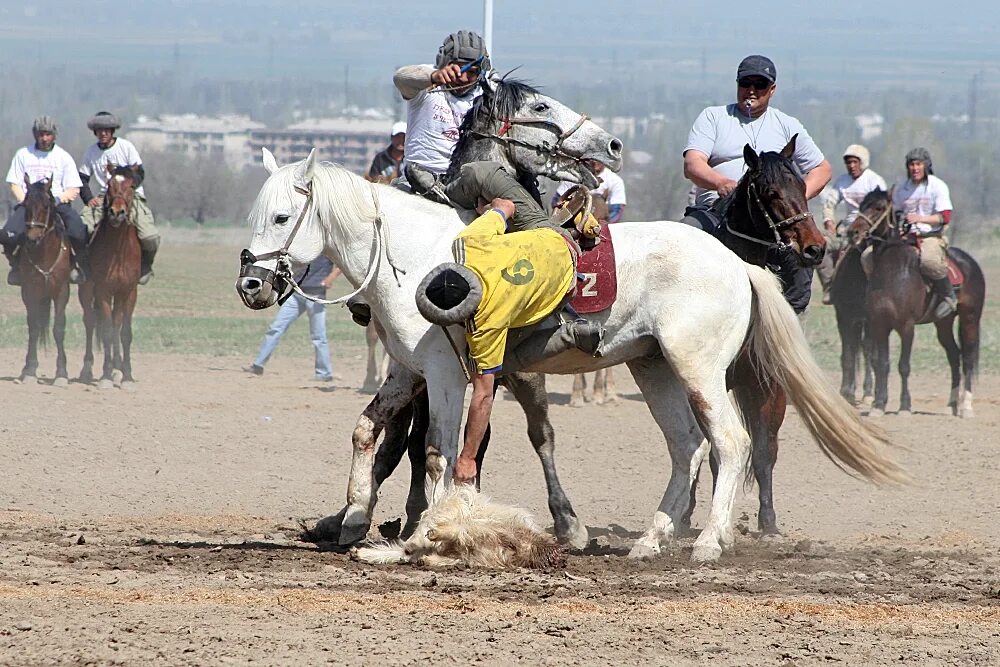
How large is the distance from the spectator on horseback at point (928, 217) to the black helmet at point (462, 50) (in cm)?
812

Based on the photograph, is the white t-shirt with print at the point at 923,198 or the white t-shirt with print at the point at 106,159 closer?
the white t-shirt with print at the point at 923,198

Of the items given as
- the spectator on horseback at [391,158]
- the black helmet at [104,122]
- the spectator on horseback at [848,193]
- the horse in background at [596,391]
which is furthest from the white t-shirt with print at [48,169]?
the spectator on horseback at [848,193]

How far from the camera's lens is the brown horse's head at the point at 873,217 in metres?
14.6

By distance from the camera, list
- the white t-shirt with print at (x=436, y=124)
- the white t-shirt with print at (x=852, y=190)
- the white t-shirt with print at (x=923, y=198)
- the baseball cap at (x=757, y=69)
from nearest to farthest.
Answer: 1. the white t-shirt with print at (x=436, y=124)
2. the baseball cap at (x=757, y=69)
3. the white t-shirt with print at (x=923, y=198)
4. the white t-shirt with print at (x=852, y=190)

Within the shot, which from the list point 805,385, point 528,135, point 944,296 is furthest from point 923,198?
point 528,135

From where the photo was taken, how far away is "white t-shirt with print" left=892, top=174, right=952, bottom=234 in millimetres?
15102

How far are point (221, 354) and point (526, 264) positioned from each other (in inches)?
485

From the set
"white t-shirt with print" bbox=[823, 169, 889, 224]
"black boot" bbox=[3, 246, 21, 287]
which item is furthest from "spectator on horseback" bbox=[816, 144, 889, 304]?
"black boot" bbox=[3, 246, 21, 287]

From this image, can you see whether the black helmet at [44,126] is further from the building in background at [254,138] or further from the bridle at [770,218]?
the building in background at [254,138]

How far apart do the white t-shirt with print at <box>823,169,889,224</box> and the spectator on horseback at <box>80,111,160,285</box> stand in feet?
24.1

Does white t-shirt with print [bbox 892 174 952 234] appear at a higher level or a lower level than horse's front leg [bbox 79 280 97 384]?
higher

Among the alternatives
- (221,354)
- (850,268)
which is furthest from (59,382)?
(850,268)

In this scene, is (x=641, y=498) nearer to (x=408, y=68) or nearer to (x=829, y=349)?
(x=408, y=68)

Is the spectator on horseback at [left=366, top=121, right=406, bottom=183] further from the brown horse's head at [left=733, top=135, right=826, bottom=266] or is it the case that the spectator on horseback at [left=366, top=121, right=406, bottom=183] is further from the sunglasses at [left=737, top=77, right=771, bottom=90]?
the brown horse's head at [left=733, top=135, right=826, bottom=266]
